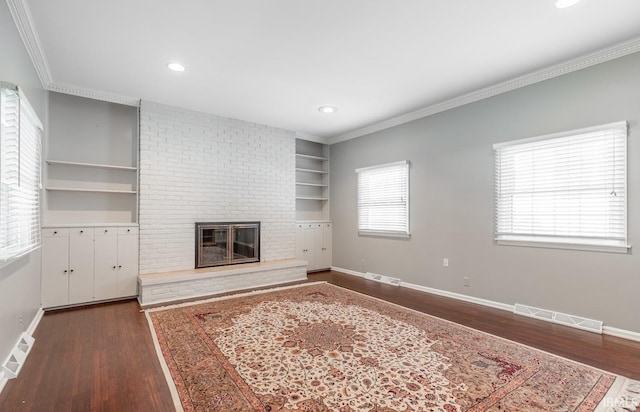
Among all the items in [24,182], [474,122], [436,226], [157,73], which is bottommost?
[436,226]

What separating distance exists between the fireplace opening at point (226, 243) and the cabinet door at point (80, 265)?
1.35m

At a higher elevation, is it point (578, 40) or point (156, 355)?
point (578, 40)

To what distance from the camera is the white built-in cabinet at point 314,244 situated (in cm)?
606

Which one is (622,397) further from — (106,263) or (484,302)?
(106,263)

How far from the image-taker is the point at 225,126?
16.8ft

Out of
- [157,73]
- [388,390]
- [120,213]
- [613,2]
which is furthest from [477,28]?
[120,213]

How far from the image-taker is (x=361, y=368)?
2.33 meters

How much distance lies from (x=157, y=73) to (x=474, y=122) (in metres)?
3.98


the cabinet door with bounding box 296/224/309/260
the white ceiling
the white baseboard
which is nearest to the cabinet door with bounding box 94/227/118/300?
the white ceiling

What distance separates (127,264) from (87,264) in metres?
0.44

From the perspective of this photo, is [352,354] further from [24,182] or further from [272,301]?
[24,182]

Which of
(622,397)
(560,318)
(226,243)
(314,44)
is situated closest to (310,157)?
(226,243)

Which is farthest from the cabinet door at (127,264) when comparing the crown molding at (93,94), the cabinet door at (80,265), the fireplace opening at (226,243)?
the crown molding at (93,94)

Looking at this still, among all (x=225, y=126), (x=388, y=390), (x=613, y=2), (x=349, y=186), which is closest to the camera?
(x=388, y=390)
